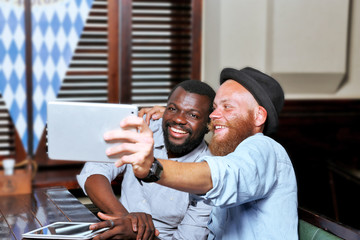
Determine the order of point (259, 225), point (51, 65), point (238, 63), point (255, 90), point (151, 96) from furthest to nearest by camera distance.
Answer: point (238, 63)
point (151, 96)
point (51, 65)
point (255, 90)
point (259, 225)

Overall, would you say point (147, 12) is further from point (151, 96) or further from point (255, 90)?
point (255, 90)

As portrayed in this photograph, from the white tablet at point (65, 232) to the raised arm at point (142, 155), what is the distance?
44cm

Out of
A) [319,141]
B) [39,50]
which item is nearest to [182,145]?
[39,50]

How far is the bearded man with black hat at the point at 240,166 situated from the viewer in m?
1.33

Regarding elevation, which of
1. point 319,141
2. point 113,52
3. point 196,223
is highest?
point 113,52

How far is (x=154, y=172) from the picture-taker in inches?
52.0

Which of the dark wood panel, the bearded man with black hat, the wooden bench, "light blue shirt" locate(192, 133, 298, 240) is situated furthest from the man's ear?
the dark wood panel

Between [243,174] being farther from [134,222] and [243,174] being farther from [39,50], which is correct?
[39,50]

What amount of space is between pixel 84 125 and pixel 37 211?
0.86 m

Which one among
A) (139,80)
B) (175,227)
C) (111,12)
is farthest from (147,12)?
(175,227)

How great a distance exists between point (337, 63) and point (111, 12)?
6.38 feet

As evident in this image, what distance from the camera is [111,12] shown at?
12.0 feet

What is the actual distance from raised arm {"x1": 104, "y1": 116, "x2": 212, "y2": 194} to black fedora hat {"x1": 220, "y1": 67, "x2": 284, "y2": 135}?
0.53 m

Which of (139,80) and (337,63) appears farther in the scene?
(337,63)
